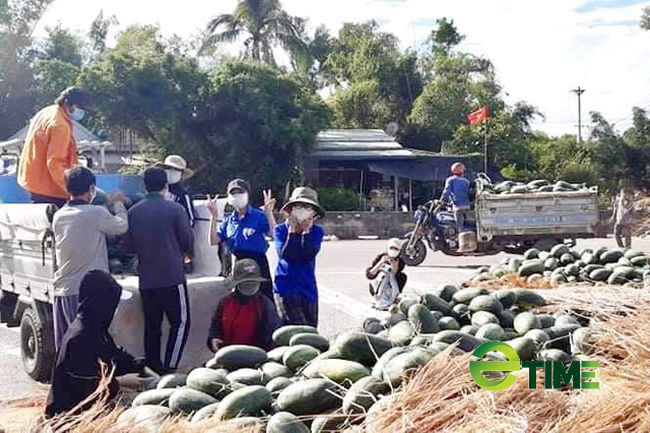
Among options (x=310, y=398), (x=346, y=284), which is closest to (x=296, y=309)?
(x=310, y=398)

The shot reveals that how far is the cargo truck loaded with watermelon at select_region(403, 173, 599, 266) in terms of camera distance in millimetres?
15828

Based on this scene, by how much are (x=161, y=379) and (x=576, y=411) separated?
8.96 feet

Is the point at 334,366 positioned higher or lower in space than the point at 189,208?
lower

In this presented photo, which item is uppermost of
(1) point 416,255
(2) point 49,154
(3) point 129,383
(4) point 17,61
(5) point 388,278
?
(4) point 17,61

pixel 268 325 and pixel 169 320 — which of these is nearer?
pixel 268 325

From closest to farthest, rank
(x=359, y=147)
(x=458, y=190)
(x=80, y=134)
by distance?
1. (x=80, y=134)
2. (x=458, y=190)
3. (x=359, y=147)

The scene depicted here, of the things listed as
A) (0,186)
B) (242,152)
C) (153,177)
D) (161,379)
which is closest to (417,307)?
(161,379)

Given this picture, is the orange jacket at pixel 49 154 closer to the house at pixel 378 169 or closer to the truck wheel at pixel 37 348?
the truck wheel at pixel 37 348

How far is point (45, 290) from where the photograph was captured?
7.12 metres

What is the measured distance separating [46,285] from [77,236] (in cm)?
81

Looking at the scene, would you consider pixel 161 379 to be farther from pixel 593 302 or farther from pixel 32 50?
pixel 32 50

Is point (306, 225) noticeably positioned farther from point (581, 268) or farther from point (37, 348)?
point (581, 268)

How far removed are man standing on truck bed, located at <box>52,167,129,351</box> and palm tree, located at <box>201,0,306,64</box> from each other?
107ft

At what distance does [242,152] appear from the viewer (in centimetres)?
2980
